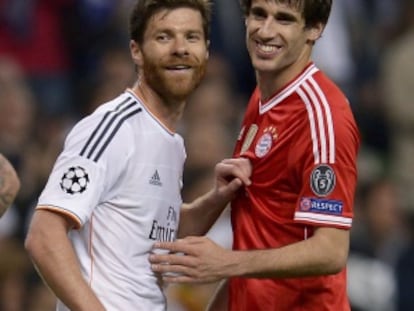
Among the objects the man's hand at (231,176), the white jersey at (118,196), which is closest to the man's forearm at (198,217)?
the man's hand at (231,176)

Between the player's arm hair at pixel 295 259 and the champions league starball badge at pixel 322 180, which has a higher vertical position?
the champions league starball badge at pixel 322 180

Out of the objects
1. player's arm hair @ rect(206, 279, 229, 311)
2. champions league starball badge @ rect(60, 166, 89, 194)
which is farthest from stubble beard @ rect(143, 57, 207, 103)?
player's arm hair @ rect(206, 279, 229, 311)

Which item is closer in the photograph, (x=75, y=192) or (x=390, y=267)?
(x=75, y=192)

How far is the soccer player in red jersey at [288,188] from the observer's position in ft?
20.9

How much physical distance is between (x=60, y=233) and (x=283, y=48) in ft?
3.94

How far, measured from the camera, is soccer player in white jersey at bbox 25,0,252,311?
624 cm

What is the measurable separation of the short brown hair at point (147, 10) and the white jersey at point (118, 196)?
26 centimetres

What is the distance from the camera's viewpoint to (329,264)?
6.39m

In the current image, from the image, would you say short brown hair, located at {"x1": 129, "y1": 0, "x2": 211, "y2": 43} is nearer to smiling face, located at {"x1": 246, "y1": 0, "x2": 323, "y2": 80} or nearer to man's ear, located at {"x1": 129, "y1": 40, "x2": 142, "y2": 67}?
man's ear, located at {"x1": 129, "y1": 40, "x2": 142, "y2": 67}

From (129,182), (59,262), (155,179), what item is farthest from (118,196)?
(59,262)

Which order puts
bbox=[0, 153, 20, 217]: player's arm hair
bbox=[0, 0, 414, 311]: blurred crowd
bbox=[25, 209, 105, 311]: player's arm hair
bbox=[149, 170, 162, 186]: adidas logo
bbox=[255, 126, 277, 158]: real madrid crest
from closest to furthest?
1. bbox=[25, 209, 105, 311]: player's arm hair
2. bbox=[149, 170, 162, 186]: adidas logo
3. bbox=[255, 126, 277, 158]: real madrid crest
4. bbox=[0, 153, 20, 217]: player's arm hair
5. bbox=[0, 0, 414, 311]: blurred crowd

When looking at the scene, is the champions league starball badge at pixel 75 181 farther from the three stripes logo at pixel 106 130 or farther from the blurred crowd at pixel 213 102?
the blurred crowd at pixel 213 102

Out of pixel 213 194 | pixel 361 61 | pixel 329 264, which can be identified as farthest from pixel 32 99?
pixel 329 264

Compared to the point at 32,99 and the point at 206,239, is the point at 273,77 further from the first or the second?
the point at 32,99
